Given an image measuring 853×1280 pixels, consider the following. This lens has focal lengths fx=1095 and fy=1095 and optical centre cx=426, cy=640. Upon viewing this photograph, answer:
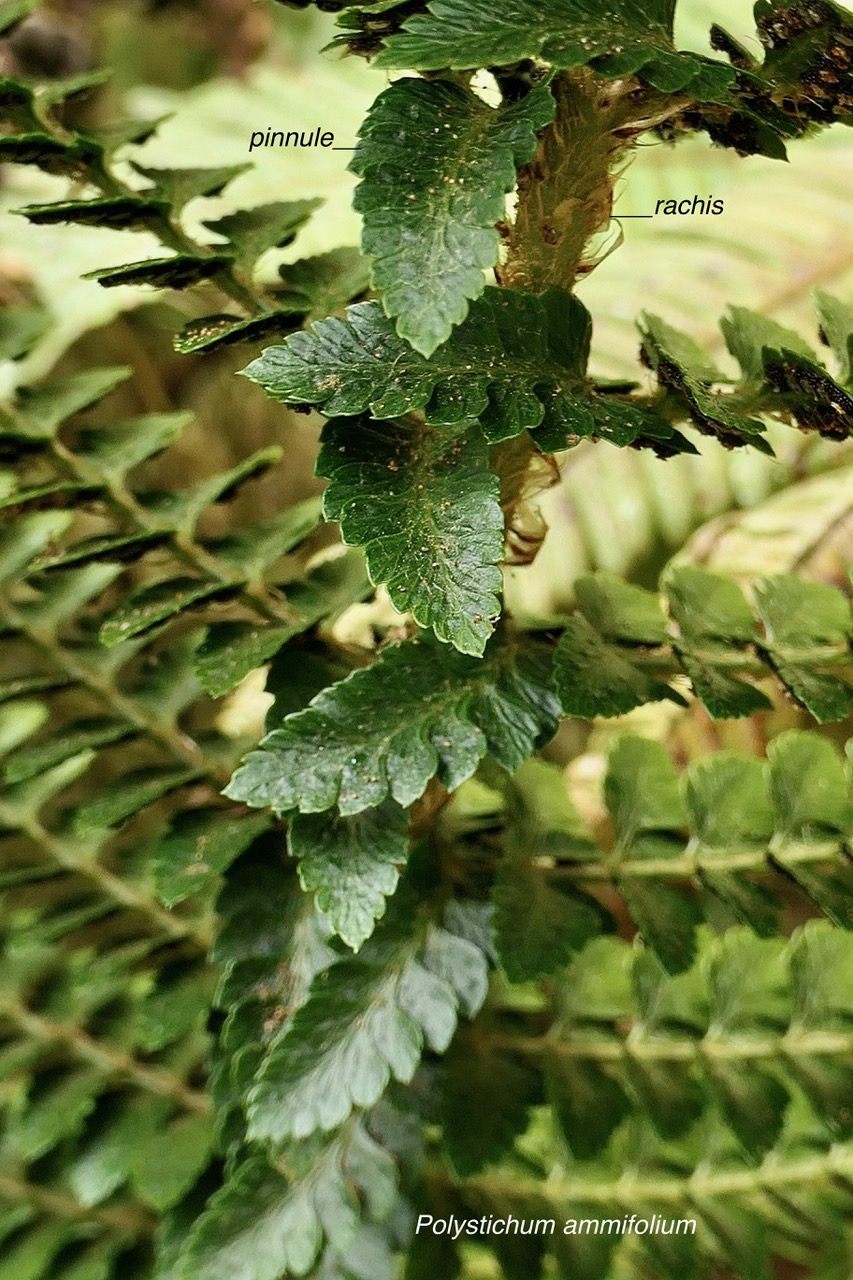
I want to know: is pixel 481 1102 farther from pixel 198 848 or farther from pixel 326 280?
pixel 326 280

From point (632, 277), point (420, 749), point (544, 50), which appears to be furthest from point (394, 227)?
point (632, 277)

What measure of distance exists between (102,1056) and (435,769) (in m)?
0.56

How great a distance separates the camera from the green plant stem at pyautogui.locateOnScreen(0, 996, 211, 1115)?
923mm

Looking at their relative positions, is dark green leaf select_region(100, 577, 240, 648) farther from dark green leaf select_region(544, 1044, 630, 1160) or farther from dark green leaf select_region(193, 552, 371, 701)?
dark green leaf select_region(544, 1044, 630, 1160)

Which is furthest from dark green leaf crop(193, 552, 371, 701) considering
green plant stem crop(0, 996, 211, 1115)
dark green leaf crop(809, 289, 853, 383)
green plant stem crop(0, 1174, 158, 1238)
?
green plant stem crop(0, 1174, 158, 1238)

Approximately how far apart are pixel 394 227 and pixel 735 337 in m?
0.28

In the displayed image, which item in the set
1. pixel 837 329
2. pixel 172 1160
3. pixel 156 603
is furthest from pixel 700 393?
pixel 172 1160

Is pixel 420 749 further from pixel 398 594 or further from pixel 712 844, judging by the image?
pixel 712 844

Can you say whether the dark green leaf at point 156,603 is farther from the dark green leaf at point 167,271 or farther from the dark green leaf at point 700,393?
the dark green leaf at point 700,393

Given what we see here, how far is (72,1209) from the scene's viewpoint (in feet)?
3.11

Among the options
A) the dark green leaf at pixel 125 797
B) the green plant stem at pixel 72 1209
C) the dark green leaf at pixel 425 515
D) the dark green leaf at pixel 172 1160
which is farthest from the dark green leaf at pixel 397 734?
the green plant stem at pixel 72 1209

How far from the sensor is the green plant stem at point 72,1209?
0.94 metres

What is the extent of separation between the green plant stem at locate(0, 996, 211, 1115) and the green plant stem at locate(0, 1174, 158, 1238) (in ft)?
0.37

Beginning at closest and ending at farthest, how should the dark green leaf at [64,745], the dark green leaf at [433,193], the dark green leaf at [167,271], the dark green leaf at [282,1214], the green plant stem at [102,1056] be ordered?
the dark green leaf at [433,193] → the dark green leaf at [167,271] → the dark green leaf at [282,1214] → the dark green leaf at [64,745] → the green plant stem at [102,1056]
